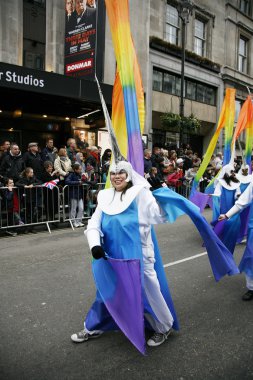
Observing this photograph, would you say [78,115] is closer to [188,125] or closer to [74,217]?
[188,125]

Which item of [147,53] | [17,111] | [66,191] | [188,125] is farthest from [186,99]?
[66,191]

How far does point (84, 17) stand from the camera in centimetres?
1323

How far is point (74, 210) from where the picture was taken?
9273 mm

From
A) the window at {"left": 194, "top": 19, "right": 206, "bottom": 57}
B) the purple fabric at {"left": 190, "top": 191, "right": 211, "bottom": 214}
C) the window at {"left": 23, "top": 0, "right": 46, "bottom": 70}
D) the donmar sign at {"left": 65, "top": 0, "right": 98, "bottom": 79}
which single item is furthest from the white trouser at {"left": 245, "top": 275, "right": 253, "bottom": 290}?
the window at {"left": 194, "top": 19, "right": 206, "bottom": 57}

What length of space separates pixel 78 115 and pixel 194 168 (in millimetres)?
5766

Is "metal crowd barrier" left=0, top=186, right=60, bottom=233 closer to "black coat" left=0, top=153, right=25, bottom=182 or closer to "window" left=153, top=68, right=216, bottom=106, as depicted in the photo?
"black coat" left=0, top=153, right=25, bottom=182

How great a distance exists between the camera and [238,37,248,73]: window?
85.8 feet

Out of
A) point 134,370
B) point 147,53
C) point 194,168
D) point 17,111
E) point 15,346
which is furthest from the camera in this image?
point 147,53

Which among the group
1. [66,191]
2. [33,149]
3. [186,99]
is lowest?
[66,191]

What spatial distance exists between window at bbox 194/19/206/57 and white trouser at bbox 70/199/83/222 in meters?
16.6

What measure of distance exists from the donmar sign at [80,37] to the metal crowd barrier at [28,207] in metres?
6.09

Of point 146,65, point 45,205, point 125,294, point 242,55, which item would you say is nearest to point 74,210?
point 45,205

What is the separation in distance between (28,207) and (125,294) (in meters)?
6.03

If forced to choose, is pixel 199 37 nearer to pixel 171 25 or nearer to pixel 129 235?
pixel 171 25
